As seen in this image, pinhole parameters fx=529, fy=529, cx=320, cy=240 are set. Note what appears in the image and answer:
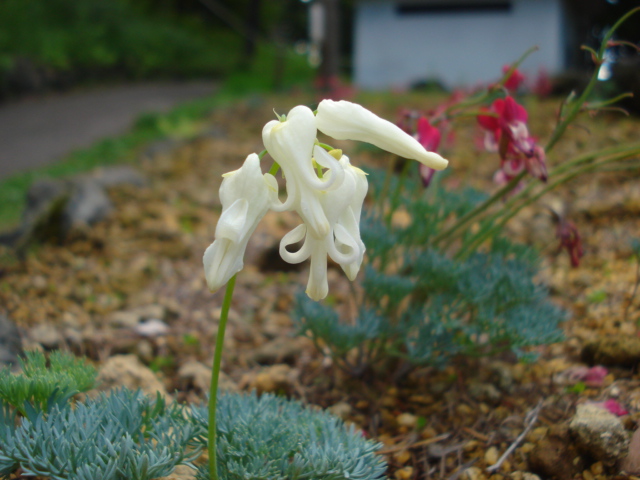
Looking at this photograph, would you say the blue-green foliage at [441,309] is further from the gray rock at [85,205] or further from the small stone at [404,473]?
the gray rock at [85,205]

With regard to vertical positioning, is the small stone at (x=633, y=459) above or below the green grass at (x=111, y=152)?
above

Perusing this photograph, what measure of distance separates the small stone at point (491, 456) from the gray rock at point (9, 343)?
1606 millimetres

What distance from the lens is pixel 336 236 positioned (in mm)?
1046

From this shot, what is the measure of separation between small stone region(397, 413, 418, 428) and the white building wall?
11436 millimetres

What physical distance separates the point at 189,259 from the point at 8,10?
1305 centimetres

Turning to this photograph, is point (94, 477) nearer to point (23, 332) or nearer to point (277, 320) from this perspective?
point (23, 332)

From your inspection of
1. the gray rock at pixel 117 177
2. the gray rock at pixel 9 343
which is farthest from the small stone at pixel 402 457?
the gray rock at pixel 117 177

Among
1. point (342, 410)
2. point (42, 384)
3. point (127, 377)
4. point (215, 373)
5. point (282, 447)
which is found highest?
point (215, 373)

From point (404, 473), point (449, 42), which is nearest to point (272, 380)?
point (404, 473)

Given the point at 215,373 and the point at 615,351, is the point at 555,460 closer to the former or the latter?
the point at 615,351

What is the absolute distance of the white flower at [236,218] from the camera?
0.99 meters

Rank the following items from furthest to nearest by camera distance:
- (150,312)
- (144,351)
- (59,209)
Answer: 1. (59,209)
2. (150,312)
3. (144,351)

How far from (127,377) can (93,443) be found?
31.9 inches

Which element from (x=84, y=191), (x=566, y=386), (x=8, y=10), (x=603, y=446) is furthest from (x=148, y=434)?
A: (x=8, y=10)
